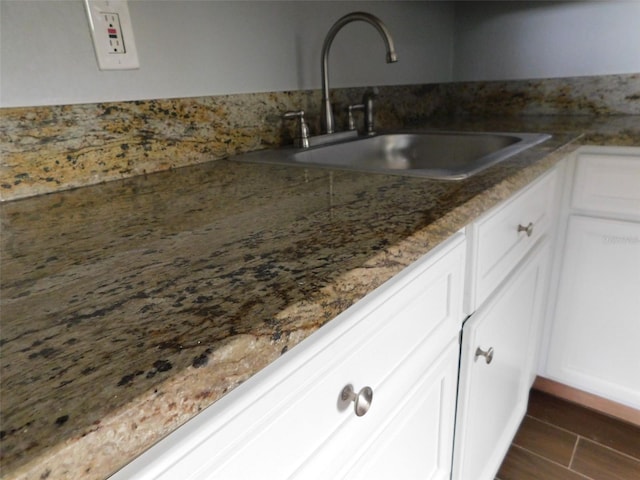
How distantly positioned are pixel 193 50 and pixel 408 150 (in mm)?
686

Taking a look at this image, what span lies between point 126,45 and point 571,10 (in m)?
1.61

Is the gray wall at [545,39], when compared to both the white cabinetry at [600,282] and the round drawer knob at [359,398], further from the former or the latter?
the round drawer knob at [359,398]

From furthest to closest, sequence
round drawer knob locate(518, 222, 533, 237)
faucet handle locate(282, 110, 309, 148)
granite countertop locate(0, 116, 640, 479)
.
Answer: faucet handle locate(282, 110, 309, 148) < round drawer knob locate(518, 222, 533, 237) < granite countertop locate(0, 116, 640, 479)

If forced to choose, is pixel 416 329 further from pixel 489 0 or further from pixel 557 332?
pixel 489 0

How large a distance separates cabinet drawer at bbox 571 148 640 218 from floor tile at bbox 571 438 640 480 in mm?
656

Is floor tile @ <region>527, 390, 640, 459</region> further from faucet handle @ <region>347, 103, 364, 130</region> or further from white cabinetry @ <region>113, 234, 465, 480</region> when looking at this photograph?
faucet handle @ <region>347, 103, 364, 130</region>

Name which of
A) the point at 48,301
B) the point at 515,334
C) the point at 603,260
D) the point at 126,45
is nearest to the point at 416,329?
the point at 48,301

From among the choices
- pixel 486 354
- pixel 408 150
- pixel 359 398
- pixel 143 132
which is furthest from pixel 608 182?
pixel 143 132

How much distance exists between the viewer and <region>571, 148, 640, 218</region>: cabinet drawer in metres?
1.03

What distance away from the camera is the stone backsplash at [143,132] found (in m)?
0.68

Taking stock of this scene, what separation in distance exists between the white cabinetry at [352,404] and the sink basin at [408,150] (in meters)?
0.47

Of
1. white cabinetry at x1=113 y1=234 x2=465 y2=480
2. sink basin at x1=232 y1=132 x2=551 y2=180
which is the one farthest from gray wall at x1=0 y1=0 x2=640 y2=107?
white cabinetry at x1=113 y1=234 x2=465 y2=480

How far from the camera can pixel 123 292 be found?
341 millimetres

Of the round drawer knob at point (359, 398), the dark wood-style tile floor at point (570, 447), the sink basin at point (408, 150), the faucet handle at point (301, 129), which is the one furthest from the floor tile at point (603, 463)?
the faucet handle at point (301, 129)
